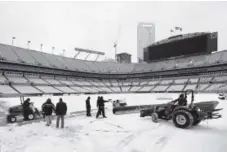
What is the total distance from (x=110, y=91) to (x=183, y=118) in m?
43.6

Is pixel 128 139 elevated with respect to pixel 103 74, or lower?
lower

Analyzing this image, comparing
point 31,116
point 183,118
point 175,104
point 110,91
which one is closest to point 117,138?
point 183,118

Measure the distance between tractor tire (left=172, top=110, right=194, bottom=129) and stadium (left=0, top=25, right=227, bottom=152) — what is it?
A: 0.29 meters

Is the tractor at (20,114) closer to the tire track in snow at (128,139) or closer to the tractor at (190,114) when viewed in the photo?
the tire track in snow at (128,139)

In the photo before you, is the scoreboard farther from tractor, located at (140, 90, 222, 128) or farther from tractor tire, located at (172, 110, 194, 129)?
tractor tire, located at (172, 110, 194, 129)

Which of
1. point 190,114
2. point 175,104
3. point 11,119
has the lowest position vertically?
point 11,119

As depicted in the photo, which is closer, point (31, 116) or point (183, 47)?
point (31, 116)

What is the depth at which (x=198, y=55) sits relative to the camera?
54875 millimetres

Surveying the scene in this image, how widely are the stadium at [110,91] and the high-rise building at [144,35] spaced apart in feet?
349

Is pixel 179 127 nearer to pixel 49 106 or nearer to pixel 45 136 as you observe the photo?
pixel 45 136

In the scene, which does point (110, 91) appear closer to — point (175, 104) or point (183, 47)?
point (183, 47)

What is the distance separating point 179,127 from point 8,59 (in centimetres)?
4814

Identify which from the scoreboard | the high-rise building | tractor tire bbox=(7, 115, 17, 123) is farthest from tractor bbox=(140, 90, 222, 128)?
the high-rise building

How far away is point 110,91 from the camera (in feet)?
169
